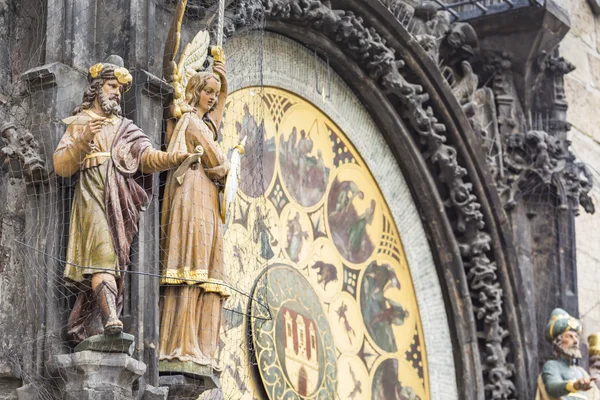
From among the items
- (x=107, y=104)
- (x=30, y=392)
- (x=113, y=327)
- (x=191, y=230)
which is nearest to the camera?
(x=113, y=327)

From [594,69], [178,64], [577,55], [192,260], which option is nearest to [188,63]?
[178,64]

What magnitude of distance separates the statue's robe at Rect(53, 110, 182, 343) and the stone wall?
Result: 13.9 feet

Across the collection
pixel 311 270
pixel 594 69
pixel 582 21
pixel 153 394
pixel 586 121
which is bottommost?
pixel 153 394

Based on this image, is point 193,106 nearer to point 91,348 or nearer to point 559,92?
point 91,348

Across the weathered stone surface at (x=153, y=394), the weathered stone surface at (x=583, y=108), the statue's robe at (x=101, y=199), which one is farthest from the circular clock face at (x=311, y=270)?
the weathered stone surface at (x=583, y=108)

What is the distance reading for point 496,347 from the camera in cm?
982

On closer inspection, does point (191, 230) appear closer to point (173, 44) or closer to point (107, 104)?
point (107, 104)

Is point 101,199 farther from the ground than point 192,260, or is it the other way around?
point 101,199

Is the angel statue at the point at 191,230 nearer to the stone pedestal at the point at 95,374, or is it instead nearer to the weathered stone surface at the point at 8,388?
the stone pedestal at the point at 95,374

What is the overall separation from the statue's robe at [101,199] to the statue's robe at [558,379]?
10.9 ft

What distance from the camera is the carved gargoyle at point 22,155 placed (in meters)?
7.05

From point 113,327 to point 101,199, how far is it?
19.9 inches

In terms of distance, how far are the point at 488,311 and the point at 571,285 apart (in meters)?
0.61

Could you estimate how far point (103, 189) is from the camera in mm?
6926
